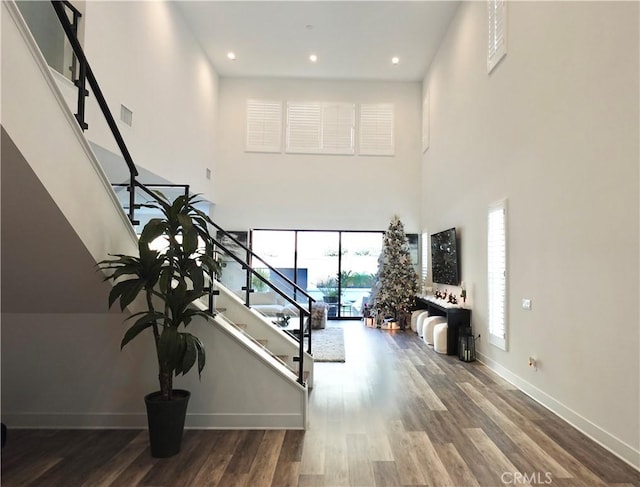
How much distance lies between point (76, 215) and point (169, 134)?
5.07 m

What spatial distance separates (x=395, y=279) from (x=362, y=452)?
6.49 meters

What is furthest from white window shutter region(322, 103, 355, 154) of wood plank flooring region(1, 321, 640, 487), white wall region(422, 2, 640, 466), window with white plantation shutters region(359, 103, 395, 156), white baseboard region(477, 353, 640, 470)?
wood plank flooring region(1, 321, 640, 487)

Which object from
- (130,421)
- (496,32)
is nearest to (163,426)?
(130,421)

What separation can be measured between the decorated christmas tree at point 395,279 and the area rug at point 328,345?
134cm

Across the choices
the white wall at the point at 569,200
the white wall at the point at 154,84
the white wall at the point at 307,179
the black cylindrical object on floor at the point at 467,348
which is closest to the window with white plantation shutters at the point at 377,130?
the white wall at the point at 307,179

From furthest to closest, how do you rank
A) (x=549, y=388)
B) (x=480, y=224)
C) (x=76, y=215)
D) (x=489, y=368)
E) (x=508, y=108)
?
(x=480, y=224) → (x=489, y=368) → (x=508, y=108) → (x=549, y=388) → (x=76, y=215)

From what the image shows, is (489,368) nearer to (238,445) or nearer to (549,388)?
(549,388)

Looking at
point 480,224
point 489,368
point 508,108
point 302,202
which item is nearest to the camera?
point 508,108

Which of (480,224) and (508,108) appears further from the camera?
(480,224)

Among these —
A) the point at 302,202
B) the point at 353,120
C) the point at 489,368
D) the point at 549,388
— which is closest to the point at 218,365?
the point at 549,388

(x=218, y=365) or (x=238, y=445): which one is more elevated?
(x=218, y=365)

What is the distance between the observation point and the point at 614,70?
3.32 meters

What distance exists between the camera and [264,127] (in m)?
10.7

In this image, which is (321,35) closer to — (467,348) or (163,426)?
(467,348)
